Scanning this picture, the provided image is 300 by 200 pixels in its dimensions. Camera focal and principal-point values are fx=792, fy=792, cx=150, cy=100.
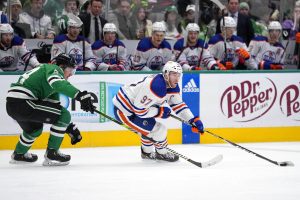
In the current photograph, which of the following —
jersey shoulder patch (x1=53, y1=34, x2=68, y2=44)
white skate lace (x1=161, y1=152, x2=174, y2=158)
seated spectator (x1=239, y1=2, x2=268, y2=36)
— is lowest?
white skate lace (x1=161, y1=152, x2=174, y2=158)

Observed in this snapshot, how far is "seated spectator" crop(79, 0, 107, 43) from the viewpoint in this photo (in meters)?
9.34

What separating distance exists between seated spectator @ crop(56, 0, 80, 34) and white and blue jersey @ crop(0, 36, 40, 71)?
0.66 metres

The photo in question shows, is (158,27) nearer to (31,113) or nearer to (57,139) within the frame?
(57,139)

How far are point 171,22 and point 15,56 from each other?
219 centimetres

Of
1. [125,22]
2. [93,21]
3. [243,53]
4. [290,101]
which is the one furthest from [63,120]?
[243,53]

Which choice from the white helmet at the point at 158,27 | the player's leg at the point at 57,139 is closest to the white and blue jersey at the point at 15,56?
the white helmet at the point at 158,27

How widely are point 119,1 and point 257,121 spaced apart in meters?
2.21

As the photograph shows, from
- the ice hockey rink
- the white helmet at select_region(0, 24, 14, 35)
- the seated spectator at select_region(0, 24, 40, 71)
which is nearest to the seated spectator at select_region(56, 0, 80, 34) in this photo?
the seated spectator at select_region(0, 24, 40, 71)

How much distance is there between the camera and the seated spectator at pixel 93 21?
934 centimetres

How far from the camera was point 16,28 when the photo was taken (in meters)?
9.09

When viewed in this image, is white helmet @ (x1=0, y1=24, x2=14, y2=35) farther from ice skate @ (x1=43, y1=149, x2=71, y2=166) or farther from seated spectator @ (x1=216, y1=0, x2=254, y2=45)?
seated spectator @ (x1=216, y1=0, x2=254, y2=45)

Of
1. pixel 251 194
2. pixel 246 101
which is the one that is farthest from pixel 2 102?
pixel 251 194

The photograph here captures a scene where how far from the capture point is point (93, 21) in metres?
9.43

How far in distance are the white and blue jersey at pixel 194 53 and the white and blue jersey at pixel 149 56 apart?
7.2 inches
